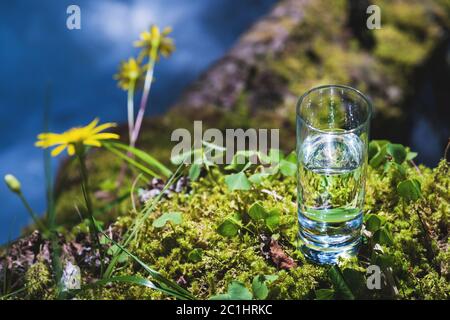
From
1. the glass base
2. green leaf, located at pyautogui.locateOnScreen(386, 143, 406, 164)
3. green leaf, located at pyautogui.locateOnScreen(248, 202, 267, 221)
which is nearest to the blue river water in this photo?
green leaf, located at pyautogui.locateOnScreen(386, 143, 406, 164)

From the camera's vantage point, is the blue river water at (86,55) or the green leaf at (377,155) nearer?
the green leaf at (377,155)

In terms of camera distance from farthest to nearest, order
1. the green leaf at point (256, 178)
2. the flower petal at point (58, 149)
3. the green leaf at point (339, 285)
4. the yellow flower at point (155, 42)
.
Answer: the yellow flower at point (155, 42) < the green leaf at point (256, 178) < the flower petal at point (58, 149) < the green leaf at point (339, 285)

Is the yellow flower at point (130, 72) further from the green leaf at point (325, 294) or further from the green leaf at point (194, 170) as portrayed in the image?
the green leaf at point (325, 294)

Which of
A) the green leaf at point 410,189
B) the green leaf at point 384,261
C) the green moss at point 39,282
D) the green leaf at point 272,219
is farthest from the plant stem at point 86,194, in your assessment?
the green leaf at point 410,189

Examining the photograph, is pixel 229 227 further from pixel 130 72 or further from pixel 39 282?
pixel 130 72

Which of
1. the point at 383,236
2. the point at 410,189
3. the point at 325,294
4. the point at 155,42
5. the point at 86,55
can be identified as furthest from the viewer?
the point at 86,55

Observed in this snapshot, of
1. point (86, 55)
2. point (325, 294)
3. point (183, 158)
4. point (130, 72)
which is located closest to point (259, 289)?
point (325, 294)
